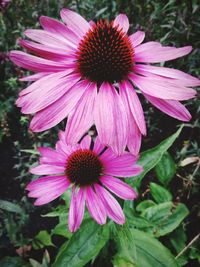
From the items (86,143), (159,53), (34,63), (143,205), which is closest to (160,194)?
(143,205)

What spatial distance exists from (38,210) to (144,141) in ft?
1.96

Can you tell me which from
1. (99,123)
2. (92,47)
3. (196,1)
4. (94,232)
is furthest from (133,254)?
(196,1)

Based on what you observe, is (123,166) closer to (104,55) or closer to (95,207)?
(95,207)

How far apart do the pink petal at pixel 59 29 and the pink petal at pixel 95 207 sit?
1.13 feet

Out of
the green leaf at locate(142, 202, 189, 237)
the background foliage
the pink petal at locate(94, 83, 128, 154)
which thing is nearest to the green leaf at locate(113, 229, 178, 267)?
the background foliage

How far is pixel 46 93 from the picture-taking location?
0.59 m

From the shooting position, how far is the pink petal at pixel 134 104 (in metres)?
0.56

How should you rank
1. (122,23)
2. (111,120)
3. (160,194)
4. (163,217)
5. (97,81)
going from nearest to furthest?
1. (111,120)
2. (97,81)
3. (122,23)
4. (163,217)
5. (160,194)

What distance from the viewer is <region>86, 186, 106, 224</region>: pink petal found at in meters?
0.69

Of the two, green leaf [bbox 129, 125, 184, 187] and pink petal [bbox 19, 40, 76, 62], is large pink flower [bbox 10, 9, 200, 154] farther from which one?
green leaf [bbox 129, 125, 184, 187]

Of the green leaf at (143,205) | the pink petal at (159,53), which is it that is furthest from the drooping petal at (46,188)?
the green leaf at (143,205)

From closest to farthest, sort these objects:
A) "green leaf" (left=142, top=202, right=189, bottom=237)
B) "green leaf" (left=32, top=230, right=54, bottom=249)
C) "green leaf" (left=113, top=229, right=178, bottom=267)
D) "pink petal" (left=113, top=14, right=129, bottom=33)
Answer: "pink petal" (left=113, top=14, right=129, bottom=33), "green leaf" (left=113, top=229, right=178, bottom=267), "green leaf" (left=142, top=202, right=189, bottom=237), "green leaf" (left=32, top=230, right=54, bottom=249)

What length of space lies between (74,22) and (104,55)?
0.11 metres

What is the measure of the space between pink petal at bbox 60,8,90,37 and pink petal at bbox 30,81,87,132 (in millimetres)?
163
